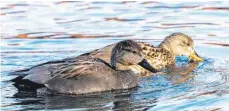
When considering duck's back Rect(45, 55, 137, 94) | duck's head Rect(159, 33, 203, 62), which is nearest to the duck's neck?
duck's head Rect(159, 33, 203, 62)

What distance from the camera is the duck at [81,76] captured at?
1094 centimetres

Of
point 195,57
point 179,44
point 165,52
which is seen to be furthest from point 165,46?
point 195,57

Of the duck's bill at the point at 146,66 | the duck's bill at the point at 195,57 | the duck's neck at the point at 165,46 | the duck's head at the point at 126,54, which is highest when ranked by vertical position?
the duck's head at the point at 126,54

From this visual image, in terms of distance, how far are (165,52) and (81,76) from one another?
2641 mm

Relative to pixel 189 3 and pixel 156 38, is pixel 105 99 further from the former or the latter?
pixel 189 3

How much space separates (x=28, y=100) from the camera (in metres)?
10.4

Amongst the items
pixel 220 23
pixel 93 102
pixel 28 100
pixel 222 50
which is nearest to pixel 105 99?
pixel 93 102

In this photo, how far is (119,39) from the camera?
1453 centimetres

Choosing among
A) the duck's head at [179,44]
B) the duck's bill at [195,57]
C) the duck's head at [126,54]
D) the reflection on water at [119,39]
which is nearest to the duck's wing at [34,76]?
the reflection on water at [119,39]

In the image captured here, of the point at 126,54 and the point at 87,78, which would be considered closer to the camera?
the point at 87,78

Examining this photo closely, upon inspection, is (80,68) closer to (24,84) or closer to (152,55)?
(24,84)

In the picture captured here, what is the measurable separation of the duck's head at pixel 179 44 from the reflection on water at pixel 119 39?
17 centimetres

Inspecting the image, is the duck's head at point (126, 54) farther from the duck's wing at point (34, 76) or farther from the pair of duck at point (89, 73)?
the duck's wing at point (34, 76)

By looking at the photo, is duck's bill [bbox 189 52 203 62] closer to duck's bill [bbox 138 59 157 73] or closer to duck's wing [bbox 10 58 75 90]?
duck's bill [bbox 138 59 157 73]
